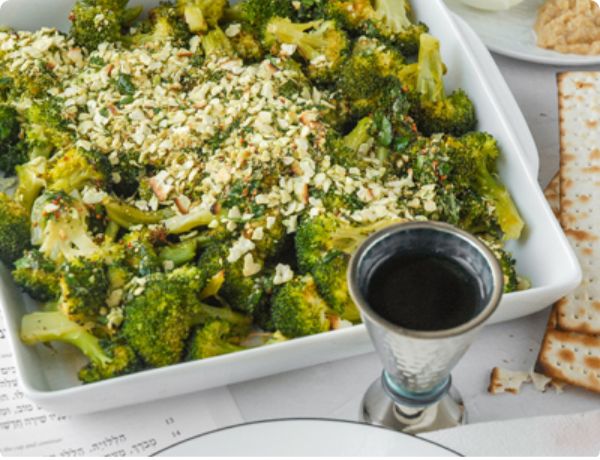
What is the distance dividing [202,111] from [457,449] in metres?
0.85

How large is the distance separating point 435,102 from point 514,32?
0.65 m

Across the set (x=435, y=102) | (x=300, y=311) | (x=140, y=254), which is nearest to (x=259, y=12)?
(x=435, y=102)

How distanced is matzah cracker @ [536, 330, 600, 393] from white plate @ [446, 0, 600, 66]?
88 centimetres

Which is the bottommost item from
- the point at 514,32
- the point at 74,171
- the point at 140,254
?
the point at 514,32

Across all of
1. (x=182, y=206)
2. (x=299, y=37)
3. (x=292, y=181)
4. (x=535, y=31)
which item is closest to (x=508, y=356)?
(x=292, y=181)

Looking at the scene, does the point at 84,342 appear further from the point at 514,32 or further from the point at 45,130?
the point at 514,32

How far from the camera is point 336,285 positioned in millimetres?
1436

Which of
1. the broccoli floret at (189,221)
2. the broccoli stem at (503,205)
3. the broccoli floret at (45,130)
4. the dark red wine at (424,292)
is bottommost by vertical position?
the broccoli stem at (503,205)

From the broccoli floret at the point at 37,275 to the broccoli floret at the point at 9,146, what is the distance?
0.30 metres

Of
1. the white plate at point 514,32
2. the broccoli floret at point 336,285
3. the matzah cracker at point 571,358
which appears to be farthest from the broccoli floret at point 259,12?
the matzah cracker at point 571,358

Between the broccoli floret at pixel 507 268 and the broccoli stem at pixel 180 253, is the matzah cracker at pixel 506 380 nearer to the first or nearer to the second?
the broccoli floret at pixel 507 268

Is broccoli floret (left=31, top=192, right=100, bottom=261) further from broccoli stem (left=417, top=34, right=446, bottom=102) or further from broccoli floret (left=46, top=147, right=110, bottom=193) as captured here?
broccoli stem (left=417, top=34, right=446, bottom=102)

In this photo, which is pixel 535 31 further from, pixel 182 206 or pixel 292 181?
pixel 182 206

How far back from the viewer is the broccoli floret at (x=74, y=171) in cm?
156
